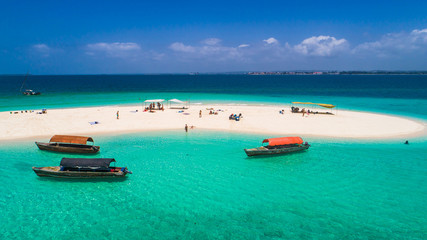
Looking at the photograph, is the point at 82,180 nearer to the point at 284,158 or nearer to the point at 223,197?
the point at 223,197

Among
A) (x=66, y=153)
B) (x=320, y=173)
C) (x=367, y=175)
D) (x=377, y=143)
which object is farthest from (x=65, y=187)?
(x=377, y=143)

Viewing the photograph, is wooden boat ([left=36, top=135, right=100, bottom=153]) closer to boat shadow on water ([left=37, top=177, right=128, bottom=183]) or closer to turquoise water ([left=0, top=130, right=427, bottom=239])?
turquoise water ([left=0, top=130, right=427, bottom=239])

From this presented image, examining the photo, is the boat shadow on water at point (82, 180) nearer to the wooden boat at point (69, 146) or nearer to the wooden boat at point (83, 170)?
the wooden boat at point (83, 170)

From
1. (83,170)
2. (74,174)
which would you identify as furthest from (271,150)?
(74,174)

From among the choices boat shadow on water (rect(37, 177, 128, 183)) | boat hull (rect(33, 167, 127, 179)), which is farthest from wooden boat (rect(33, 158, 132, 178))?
boat shadow on water (rect(37, 177, 128, 183))

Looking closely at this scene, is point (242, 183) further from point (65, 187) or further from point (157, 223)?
point (65, 187)

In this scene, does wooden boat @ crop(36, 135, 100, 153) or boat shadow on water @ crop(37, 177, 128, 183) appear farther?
wooden boat @ crop(36, 135, 100, 153)
